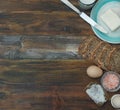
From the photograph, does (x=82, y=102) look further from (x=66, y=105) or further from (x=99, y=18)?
(x=99, y=18)

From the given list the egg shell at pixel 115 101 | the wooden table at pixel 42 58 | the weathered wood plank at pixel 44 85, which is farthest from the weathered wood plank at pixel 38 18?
the egg shell at pixel 115 101

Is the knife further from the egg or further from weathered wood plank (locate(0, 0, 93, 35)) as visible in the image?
the egg

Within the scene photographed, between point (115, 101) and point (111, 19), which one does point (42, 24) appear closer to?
point (111, 19)

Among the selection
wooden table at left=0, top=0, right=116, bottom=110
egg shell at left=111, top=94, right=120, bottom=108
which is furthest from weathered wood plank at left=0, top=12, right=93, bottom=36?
egg shell at left=111, top=94, right=120, bottom=108

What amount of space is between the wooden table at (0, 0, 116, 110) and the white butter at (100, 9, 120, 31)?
0.22ft

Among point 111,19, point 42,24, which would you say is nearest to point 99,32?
point 111,19

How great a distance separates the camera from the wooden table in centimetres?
121

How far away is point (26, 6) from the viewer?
4.17 ft

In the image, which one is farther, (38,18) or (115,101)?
(38,18)

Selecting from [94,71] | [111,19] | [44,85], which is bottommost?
[44,85]

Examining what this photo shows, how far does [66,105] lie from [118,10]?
0.35m

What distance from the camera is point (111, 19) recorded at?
1196 millimetres

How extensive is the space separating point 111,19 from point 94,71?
0.17 meters

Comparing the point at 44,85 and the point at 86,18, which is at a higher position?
the point at 86,18
